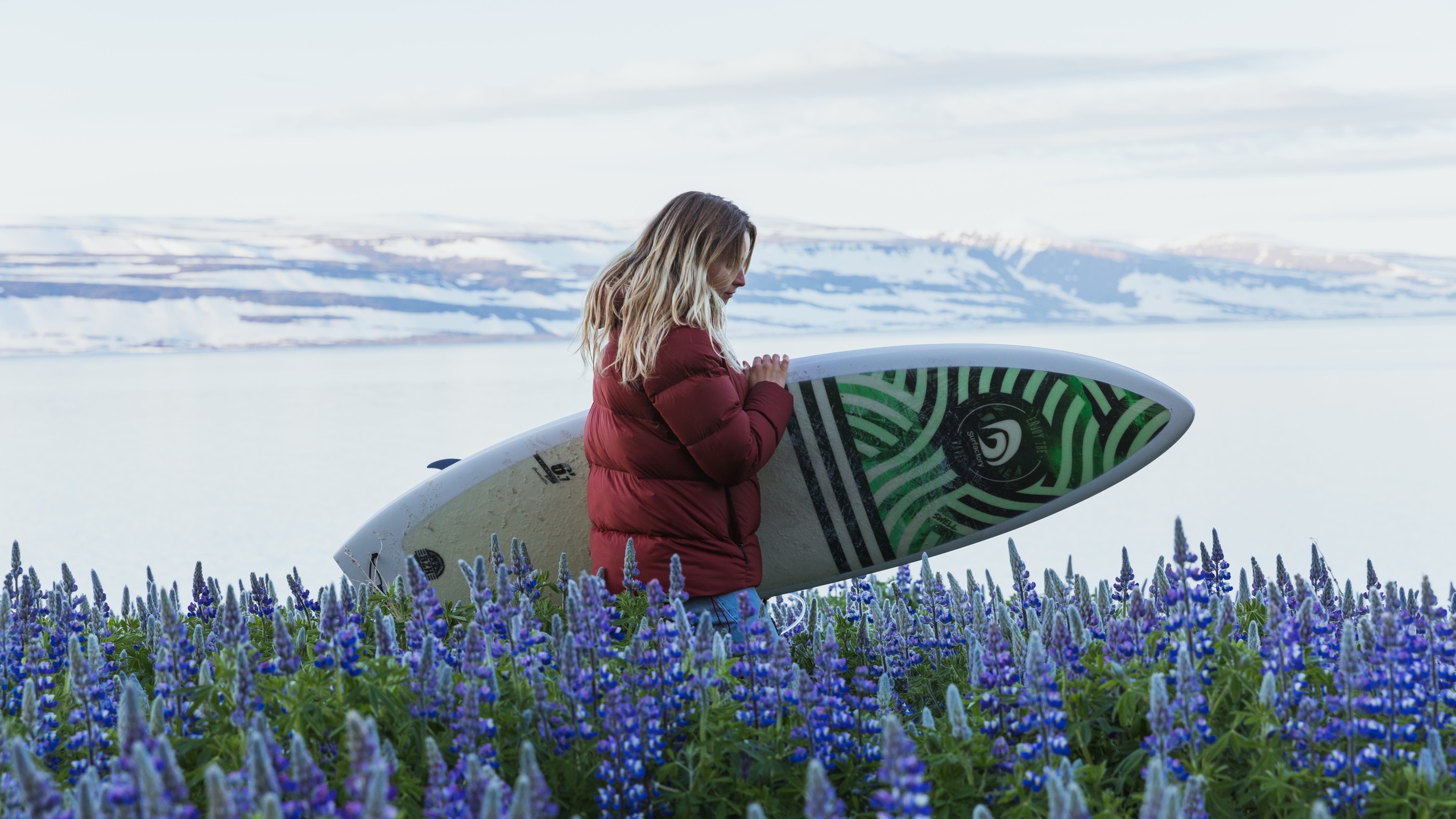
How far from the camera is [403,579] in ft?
14.8

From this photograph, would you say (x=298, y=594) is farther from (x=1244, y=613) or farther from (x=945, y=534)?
(x=1244, y=613)

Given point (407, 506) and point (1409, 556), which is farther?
point (1409, 556)

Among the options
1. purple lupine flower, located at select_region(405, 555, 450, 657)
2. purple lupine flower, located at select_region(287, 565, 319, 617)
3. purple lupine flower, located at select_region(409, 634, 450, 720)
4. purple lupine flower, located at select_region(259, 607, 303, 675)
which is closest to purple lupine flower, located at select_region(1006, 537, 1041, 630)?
purple lupine flower, located at select_region(405, 555, 450, 657)

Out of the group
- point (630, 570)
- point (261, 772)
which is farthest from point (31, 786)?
point (630, 570)

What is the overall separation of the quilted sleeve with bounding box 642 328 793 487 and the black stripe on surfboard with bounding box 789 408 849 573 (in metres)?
1.14

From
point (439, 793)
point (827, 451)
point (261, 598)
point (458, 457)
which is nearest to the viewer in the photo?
point (439, 793)

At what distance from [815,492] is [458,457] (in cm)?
1251

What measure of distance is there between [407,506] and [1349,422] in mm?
16827

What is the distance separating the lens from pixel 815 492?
4738mm

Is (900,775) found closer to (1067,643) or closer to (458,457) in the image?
(1067,643)

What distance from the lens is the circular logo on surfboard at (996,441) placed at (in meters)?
4.73

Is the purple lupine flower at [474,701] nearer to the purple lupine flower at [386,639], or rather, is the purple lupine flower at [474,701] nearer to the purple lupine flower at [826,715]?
the purple lupine flower at [386,639]

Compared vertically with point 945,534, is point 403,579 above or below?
below

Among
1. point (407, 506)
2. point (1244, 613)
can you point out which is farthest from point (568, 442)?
point (1244, 613)
